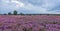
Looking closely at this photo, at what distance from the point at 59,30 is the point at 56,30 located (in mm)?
117

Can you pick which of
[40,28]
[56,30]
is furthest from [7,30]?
[56,30]

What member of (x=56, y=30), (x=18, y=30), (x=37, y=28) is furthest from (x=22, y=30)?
(x=56, y=30)

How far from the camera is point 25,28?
7793 millimetres

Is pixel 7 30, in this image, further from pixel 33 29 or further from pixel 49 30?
pixel 49 30

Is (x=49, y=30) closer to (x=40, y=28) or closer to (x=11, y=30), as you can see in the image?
(x=40, y=28)

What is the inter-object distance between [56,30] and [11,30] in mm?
1584

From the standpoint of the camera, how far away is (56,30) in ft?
26.0

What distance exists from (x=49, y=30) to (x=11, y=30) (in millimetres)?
1292

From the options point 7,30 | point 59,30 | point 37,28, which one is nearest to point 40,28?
point 37,28

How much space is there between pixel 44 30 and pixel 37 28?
1.05ft

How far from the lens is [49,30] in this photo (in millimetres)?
7727

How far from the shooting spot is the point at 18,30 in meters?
7.46

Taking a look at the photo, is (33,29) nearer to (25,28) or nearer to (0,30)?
(25,28)

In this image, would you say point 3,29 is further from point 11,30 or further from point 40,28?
point 40,28
